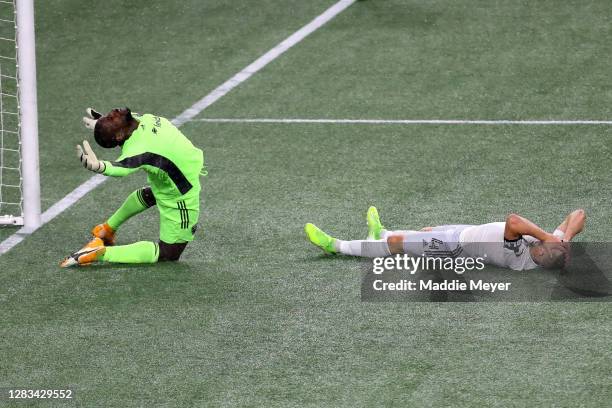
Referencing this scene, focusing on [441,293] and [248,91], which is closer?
[441,293]

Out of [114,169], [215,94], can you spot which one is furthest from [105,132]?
[215,94]

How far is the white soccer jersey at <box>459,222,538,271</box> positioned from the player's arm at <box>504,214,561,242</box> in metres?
0.14

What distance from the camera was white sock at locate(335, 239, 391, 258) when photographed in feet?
27.6

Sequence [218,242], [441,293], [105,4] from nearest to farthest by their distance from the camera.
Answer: [441,293]
[218,242]
[105,4]

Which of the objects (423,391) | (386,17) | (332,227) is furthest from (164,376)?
(386,17)

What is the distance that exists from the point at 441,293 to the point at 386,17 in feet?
23.4

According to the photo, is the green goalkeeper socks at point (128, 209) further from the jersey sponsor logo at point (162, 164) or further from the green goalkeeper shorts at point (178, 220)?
the jersey sponsor logo at point (162, 164)

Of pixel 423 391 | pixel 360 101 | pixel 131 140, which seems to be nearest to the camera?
pixel 423 391

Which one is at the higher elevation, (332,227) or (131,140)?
(131,140)

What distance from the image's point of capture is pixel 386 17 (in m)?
14.5

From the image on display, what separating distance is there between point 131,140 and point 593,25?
23.3 ft

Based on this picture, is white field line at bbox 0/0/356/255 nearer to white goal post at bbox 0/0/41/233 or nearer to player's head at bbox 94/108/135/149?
white goal post at bbox 0/0/41/233

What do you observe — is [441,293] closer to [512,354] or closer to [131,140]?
[512,354]

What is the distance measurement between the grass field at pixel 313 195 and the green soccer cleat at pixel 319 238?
9 centimetres
